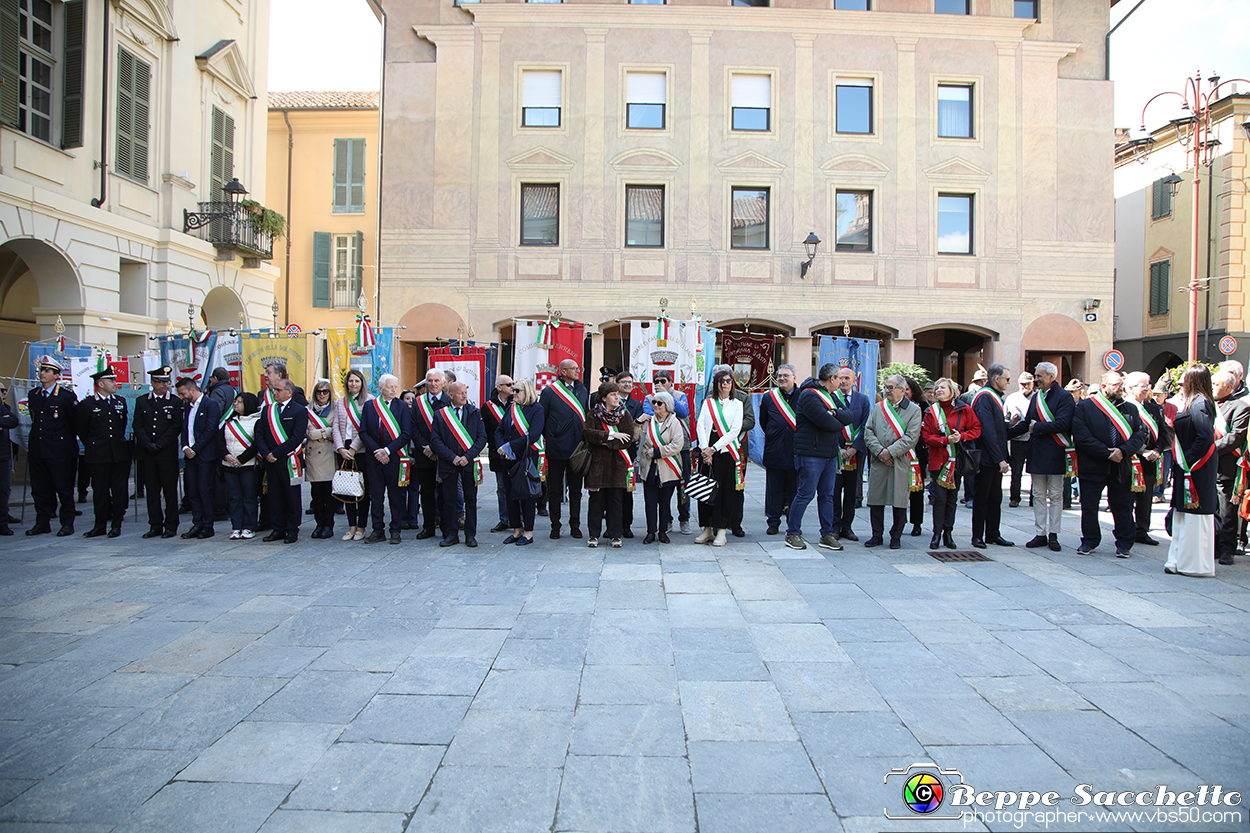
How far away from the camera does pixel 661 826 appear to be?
282 cm

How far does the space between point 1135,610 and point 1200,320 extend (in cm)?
2672

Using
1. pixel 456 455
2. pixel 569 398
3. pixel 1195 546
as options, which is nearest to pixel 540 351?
pixel 569 398

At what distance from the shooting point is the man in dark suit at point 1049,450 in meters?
8.05

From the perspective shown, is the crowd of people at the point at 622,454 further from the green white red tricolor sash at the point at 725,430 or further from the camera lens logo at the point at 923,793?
the camera lens logo at the point at 923,793

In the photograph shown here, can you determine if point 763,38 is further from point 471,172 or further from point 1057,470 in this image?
point 1057,470

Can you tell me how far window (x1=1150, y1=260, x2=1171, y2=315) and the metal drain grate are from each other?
26.5 meters

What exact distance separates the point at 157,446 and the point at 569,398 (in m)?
4.86

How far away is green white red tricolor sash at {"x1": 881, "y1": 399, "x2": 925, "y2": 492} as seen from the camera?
26.6ft

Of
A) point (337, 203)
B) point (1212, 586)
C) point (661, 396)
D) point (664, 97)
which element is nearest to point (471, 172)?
point (664, 97)

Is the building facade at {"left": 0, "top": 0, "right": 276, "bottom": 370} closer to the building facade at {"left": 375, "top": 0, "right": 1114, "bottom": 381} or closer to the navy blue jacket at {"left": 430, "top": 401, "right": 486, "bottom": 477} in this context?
the building facade at {"left": 375, "top": 0, "right": 1114, "bottom": 381}

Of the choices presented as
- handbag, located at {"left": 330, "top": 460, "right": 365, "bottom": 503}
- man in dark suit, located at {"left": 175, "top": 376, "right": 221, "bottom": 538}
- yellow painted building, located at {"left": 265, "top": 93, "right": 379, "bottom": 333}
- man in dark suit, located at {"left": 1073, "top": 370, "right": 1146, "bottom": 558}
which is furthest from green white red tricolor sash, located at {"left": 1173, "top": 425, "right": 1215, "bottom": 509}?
yellow painted building, located at {"left": 265, "top": 93, "right": 379, "bottom": 333}

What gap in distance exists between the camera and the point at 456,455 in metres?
8.29

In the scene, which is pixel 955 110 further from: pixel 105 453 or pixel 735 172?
pixel 105 453

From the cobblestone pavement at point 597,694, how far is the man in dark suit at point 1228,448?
784 mm
